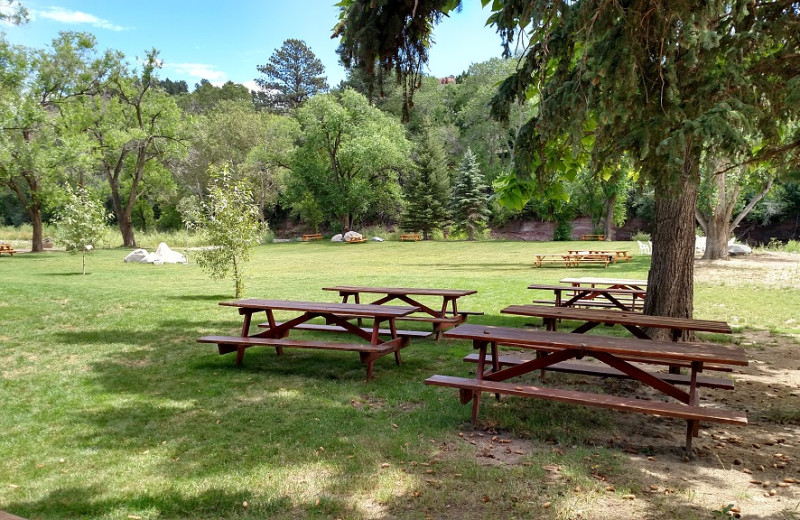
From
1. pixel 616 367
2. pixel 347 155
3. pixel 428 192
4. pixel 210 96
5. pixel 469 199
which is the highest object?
pixel 210 96

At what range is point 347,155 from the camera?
43.9 meters

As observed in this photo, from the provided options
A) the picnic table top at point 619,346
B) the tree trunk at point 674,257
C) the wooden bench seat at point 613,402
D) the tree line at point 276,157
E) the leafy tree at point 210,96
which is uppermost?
the leafy tree at point 210,96

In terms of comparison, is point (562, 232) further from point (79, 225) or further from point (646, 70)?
point (646, 70)

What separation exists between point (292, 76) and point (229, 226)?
209 ft

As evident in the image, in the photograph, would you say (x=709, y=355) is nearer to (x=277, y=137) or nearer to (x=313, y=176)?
(x=313, y=176)

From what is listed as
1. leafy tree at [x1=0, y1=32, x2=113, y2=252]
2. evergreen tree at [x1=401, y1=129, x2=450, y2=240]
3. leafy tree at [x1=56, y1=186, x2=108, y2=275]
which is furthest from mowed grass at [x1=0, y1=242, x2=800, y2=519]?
evergreen tree at [x1=401, y1=129, x2=450, y2=240]

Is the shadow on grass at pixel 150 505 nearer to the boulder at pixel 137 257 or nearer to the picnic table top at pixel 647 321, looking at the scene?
the picnic table top at pixel 647 321

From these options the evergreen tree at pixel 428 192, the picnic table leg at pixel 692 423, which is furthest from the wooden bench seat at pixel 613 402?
the evergreen tree at pixel 428 192

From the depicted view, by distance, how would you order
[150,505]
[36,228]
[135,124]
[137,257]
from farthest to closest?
[135,124], [36,228], [137,257], [150,505]

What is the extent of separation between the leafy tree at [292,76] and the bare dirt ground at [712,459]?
6936 cm

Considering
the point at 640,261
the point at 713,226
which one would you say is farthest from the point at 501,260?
the point at 713,226

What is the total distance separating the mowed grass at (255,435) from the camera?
133 inches

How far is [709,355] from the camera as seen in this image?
409cm

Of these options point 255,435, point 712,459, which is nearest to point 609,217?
point 712,459
